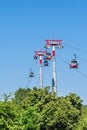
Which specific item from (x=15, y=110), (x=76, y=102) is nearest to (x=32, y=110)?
(x=15, y=110)

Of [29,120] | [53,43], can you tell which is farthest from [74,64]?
[29,120]

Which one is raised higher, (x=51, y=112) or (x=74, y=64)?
(x=74, y=64)

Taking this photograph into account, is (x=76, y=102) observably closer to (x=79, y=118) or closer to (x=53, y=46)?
(x=79, y=118)

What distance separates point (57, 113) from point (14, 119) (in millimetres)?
24034

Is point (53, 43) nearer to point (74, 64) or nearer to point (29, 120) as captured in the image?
point (74, 64)

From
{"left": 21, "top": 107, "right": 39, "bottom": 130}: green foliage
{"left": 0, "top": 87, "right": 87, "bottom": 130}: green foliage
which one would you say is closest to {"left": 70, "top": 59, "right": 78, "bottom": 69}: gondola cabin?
{"left": 0, "top": 87, "right": 87, "bottom": 130}: green foliage

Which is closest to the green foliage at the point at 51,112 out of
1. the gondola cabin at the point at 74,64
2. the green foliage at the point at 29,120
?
the green foliage at the point at 29,120

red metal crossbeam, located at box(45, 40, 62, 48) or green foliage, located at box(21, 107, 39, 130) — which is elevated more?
red metal crossbeam, located at box(45, 40, 62, 48)

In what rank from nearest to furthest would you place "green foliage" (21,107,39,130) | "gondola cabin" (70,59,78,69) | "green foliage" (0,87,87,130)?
"green foliage" (21,107,39,130) → "green foliage" (0,87,87,130) → "gondola cabin" (70,59,78,69)

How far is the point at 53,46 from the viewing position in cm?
8456

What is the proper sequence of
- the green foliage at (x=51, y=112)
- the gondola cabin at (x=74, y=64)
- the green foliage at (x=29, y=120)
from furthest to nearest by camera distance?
the gondola cabin at (x=74, y=64)
the green foliage at (x=51, y=112)
the green foliage at (x=29, y=120)

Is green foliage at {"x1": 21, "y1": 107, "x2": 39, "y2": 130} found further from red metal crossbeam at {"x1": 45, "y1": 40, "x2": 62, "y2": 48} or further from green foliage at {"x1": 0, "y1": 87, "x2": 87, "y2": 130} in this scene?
red metal crossbeam at {"x1": 45, "y1": 40, "x2": 62, "y2": 48}

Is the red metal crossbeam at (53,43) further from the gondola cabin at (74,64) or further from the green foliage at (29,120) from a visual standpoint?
the green foliage at (29,120)

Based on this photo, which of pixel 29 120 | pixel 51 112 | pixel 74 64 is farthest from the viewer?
pixel 74 64
